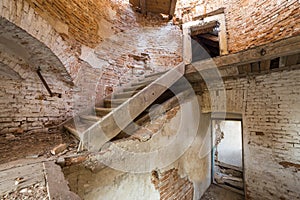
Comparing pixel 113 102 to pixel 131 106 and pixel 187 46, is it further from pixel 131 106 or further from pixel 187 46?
pixel 187 46

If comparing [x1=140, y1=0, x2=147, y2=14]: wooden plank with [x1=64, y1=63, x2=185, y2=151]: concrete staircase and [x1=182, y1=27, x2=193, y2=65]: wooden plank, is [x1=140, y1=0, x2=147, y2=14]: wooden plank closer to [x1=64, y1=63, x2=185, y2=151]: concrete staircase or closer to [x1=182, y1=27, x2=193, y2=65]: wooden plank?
[x1=182, y1=27, x2=193, y2=65]: wooden plank

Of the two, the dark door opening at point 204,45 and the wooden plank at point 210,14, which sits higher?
the wooden plank at point 210,14

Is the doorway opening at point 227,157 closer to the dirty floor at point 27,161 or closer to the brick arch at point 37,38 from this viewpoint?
the dirty floor at point 27,161

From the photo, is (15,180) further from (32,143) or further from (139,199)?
(139,199)

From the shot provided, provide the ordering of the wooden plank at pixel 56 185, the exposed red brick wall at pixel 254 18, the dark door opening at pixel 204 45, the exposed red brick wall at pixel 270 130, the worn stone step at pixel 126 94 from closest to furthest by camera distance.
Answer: the wooden plank at pixel 56 185
the exposed red brick wall at pixel 270 130
the worn stone step at pixel 126 94
the exposed red brick wall at pixel 254 18
the dark door opening at pixel 204 45

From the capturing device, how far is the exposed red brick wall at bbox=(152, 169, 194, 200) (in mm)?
2412

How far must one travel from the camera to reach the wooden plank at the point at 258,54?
213 cm

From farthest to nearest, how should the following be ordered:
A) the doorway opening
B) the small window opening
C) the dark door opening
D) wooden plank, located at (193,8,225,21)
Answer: the dark door opening → wooden plank, located at (193,8,225,21) → the doorway opening → the small window opening

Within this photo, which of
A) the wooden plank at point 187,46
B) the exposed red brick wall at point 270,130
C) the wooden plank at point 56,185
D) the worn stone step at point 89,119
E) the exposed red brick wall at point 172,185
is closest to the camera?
the wooden plank at point 56,185

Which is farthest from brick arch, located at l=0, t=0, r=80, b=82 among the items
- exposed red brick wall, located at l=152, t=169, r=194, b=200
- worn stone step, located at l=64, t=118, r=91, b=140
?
exposed red brick wall, located at l=152, t=169, r=194, b=200

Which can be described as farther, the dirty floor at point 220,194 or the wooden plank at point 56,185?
the dirty floor at point 220,194

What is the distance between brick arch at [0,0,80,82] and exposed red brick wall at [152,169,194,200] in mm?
2523

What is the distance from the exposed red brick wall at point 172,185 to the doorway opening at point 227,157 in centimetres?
177

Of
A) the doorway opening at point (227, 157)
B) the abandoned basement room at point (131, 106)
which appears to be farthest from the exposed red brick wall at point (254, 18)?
the doorway opening at point (227, 157)
